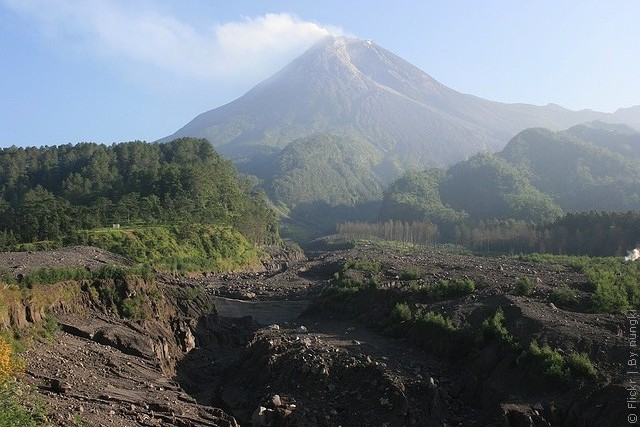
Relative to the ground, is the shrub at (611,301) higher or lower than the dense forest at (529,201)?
higher

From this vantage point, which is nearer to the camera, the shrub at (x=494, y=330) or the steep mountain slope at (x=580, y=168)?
the shrub at (x=494, y=330)

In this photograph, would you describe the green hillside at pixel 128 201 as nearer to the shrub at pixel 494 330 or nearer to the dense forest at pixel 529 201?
the shrub at pixel 494 330

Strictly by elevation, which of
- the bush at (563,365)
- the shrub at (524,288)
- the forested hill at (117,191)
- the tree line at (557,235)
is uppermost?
the forested hill at (117,191)

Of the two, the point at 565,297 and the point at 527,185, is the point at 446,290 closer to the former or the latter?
the point at 565,297

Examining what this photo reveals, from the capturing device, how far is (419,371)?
728 inches

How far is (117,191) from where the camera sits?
57469mm

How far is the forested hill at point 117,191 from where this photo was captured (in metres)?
43.5

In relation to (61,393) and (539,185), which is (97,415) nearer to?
(61,393)

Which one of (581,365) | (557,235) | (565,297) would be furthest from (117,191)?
(581,365)

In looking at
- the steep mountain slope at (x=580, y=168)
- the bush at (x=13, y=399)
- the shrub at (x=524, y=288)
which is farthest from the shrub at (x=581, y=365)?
the steep mountain slope at (x=580, y=168)

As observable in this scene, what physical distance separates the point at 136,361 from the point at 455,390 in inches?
405

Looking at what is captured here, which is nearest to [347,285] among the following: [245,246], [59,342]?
[59,342]

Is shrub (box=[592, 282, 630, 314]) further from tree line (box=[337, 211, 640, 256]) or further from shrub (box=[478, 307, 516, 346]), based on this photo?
tree line (box=[337, 211, 640, 256])

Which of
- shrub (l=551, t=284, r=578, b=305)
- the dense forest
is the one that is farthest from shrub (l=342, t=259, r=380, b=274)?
the dense forest
